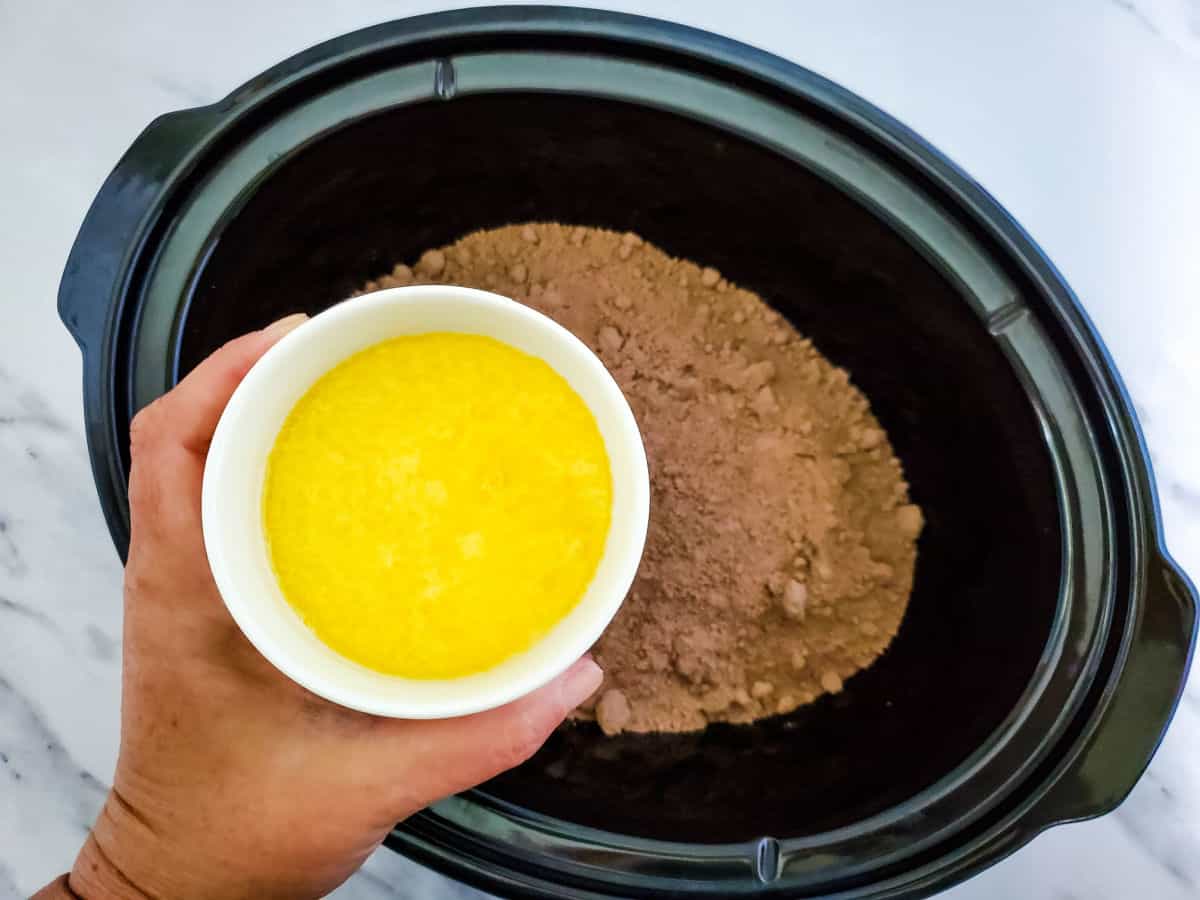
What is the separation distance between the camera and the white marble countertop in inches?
25.2

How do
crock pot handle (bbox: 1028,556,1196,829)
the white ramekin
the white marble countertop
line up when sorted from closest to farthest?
the white ramekin → crock pot handle (bbox: 1028,556,1196,829) → the white marble countertop

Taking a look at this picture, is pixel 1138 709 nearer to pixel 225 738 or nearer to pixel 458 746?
pixel 458 746

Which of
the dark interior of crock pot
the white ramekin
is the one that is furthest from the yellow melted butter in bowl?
the dark interior of crock pot

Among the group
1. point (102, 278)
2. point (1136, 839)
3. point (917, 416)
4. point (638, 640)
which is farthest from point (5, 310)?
point (1136, 839)

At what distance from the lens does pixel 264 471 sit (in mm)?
421

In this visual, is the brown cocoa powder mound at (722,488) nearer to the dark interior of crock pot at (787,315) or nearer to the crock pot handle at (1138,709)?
the dark interior of crock pot at (787,315)

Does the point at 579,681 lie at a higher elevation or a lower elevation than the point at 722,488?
lower

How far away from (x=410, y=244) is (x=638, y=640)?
30 cm

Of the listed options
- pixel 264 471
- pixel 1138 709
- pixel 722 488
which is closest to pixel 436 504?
pixel 264 471

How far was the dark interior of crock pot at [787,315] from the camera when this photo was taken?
52 cm

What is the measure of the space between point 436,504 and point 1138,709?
0.41 metres

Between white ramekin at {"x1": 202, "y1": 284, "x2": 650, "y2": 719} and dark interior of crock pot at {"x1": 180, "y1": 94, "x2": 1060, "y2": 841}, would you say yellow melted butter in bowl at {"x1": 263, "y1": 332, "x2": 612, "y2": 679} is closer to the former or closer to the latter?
white ramekin at {"x1": 202, "y1": 284, "x2": 650, "y2": 719}

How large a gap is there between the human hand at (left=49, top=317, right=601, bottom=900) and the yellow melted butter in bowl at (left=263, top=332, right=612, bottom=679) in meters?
0.05

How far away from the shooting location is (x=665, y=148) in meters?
0.54
